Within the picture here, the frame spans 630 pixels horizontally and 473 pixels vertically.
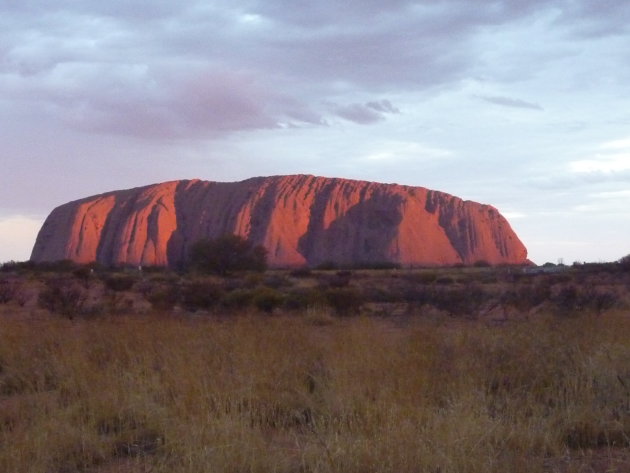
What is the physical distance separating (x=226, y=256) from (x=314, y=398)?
57.2 metres

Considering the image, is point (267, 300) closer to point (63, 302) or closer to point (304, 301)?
point (304, 301)

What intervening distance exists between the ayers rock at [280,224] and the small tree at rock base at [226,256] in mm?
18517

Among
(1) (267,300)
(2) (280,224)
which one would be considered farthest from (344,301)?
(2) (280,224)

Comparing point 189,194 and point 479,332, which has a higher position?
point 189,194

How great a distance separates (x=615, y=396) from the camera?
9.06 meters

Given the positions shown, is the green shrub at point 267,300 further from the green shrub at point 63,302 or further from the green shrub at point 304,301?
the green shrub at point 63,302

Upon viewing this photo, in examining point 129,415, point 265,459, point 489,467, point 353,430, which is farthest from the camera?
point 129,415

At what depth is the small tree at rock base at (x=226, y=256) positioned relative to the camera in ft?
212

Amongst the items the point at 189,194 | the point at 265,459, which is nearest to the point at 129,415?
the point at 265,459

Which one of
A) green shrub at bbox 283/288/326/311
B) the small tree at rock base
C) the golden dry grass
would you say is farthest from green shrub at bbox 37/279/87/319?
the small tree at rock base

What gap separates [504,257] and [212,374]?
9609 cm

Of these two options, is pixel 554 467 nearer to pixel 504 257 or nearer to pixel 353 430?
pixel 353 430

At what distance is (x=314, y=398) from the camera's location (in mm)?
9414

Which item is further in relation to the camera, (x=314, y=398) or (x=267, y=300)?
(x=267, y=300)
